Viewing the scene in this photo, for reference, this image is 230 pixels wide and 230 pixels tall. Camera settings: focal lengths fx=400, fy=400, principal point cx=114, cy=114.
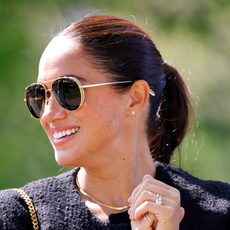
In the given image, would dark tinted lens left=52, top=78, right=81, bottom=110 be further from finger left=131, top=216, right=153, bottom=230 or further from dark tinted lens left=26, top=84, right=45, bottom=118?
finger left=131, top=216, right=153, bottom=230

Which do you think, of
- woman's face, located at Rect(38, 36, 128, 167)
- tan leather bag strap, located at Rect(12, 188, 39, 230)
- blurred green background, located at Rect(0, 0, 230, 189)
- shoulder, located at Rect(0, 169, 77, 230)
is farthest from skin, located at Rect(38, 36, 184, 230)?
blurred green background, located at Rect(0, 0, 230, 189)

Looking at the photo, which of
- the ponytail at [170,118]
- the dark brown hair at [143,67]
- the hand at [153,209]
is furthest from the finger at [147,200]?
the ponytail at [170,118]

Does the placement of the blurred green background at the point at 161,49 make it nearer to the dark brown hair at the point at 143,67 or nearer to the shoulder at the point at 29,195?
the dark brown hair at the point at 143,67

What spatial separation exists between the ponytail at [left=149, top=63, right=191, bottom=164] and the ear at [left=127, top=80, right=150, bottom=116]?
34 centimetres

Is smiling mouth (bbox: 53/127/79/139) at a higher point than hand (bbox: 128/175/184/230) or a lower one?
higher

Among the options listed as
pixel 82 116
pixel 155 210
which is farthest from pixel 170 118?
pixel 155 210

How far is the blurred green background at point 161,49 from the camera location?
12.8ft

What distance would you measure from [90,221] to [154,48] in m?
0.95

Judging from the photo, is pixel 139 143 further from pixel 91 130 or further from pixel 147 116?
pixel 91 130

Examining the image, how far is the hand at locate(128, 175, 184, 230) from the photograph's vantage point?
1.62 meters

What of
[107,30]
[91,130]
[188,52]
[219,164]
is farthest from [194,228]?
[188,52]

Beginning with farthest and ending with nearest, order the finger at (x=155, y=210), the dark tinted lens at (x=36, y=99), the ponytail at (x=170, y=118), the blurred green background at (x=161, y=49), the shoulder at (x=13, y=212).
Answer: the blurred green background at (x=161, y=49) → the ponytail at (x=170, y=118) → the dark tinted lens at (x=36, y=99) → the shoulder at (x=13, y=212) → the finger at (x=155, y=210)

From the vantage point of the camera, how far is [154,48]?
2137 mm

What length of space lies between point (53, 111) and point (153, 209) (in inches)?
24.7
